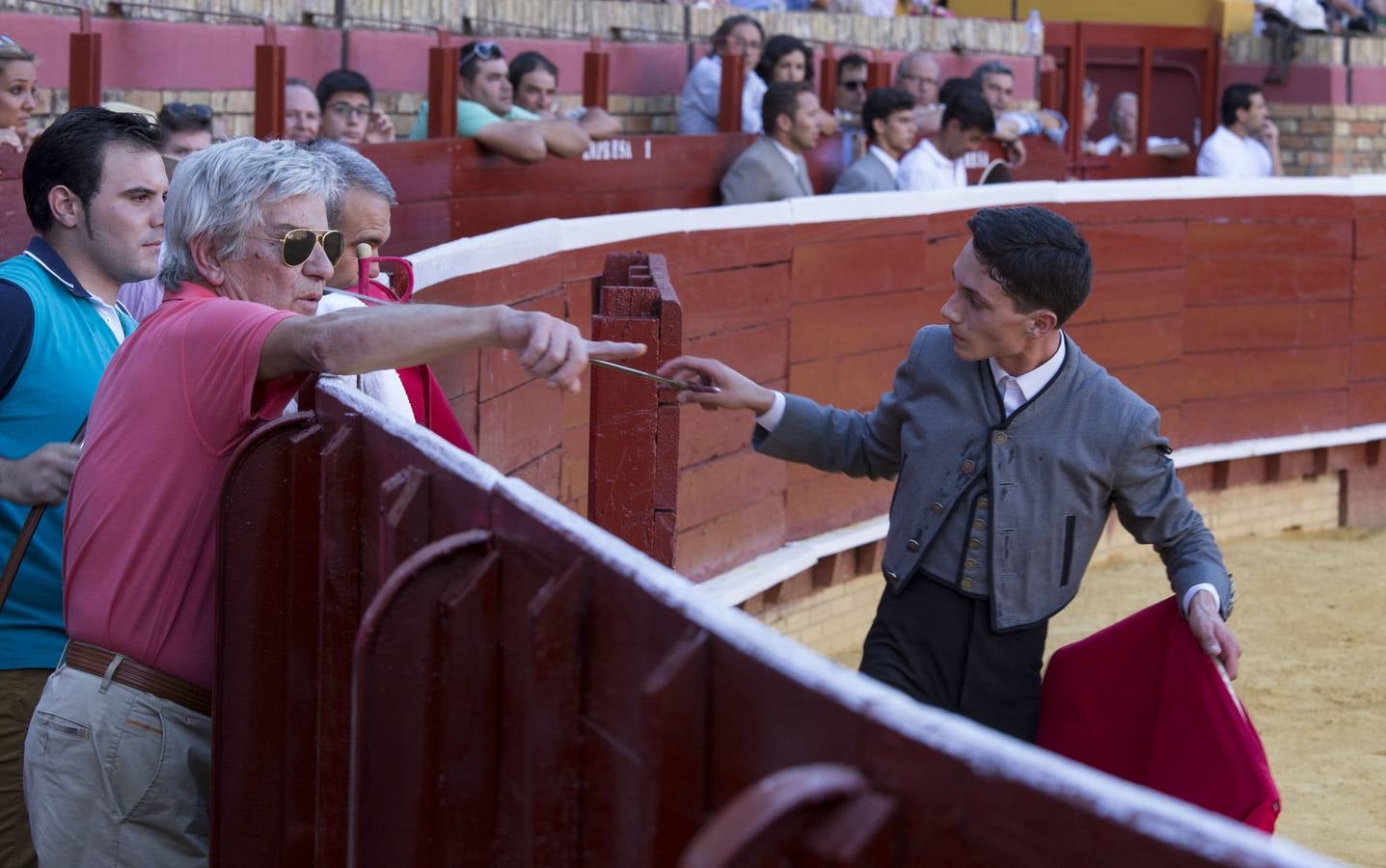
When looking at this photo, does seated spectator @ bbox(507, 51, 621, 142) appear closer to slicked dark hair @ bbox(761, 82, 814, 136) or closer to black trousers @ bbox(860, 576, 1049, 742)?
slicked dark hair @ bbox(761, 82, 814, 136)

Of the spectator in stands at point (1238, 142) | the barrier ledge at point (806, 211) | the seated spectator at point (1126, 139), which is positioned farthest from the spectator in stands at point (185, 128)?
the seated spectator at point (1126, 139)

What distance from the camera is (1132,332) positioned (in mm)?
8070

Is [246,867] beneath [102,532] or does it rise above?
beneath

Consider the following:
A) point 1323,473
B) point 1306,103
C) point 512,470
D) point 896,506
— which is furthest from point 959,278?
point 1306,103

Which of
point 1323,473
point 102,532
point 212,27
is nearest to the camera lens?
point 102,532

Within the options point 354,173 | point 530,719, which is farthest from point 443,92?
point 530,719

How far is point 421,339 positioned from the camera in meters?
2.07

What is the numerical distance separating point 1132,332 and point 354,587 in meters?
6.27

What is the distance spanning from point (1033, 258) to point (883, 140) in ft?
16.5

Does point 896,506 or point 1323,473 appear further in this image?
point 1323,473

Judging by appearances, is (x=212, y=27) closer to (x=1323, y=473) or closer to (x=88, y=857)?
(x=88, y=857)

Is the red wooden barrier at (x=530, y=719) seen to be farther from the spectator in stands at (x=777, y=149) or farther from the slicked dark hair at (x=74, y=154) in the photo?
the spectator in stands at (x=777, y=149)

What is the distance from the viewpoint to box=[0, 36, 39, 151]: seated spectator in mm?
4566

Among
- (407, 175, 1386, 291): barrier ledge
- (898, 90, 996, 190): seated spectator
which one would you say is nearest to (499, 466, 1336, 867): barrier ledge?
(407, 175, 1386, 291): barrier ledge
